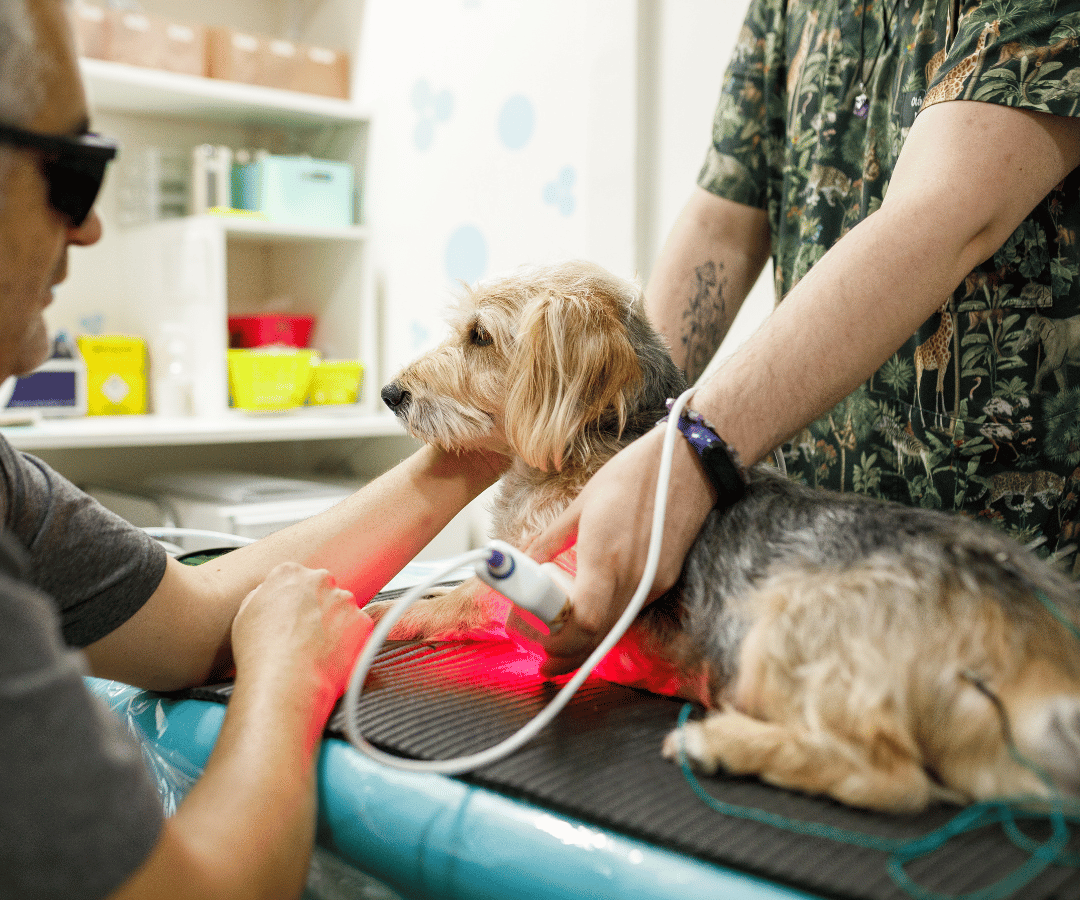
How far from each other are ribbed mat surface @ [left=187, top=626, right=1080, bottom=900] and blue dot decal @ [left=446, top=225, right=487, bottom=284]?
2285mm

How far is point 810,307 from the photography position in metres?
0.95

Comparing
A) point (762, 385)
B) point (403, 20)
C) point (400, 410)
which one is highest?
point (403, 20)

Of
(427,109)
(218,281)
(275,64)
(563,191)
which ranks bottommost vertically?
(218,281)

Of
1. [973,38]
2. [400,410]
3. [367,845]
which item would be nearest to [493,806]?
[367,845]

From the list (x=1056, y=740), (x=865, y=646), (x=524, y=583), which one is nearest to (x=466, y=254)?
(x=524, y=583)

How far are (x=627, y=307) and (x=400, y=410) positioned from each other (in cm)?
40

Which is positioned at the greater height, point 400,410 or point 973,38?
point 973,38

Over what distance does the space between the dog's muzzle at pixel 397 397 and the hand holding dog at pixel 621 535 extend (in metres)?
0.53

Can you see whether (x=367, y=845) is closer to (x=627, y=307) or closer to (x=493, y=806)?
(x=493, y=806)

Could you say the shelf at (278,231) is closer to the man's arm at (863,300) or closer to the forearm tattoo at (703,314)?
the forearm tattoo at (703,314)

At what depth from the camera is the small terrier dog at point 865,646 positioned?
69 cm

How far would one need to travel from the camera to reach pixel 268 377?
3.10 meters

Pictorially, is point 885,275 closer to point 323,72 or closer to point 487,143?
point 487,143

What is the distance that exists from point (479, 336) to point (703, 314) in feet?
1.34
